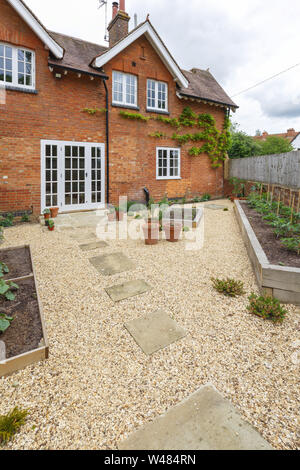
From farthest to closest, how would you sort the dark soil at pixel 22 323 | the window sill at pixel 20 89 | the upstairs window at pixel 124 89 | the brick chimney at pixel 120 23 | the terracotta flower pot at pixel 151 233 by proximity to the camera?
the brick chimney at pixel 120 23
the upstairs window at pixel 124 89
the window sill at pixel 20 89
the terracotta flower pot at pixel 151 233
the dark soil at pixel 22 323

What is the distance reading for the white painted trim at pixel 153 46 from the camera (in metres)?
8.90

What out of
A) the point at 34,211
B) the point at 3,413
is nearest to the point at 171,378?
the point at 3,413

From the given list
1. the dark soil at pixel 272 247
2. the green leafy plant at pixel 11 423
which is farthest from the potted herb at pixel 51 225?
the green leafy plant at pixel 11 423

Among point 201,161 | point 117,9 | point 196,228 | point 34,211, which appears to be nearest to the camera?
point 196,228

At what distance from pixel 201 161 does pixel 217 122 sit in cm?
244

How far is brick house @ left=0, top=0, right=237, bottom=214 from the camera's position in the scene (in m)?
7.63

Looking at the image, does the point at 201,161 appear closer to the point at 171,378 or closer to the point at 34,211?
the point at 34,211

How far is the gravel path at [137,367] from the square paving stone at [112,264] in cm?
29

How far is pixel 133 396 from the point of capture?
1941mm

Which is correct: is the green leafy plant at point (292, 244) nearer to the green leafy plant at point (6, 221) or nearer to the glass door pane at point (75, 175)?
the glass door pane at point (75, 175)

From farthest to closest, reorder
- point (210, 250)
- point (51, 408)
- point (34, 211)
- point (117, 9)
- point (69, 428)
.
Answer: point (117, 9) → point (34, 211) → point (210, 250) → point (51, 408) → point (69, 428)

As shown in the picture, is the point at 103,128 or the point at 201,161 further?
the point at 201,161

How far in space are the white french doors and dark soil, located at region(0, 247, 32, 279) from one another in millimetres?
4144

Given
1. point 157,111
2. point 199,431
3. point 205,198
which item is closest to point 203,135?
point 157,111
